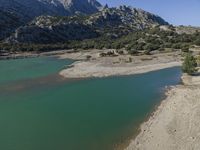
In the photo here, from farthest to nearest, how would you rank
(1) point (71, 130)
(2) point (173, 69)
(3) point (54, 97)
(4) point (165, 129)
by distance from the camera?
(2) point (173, 69) → (3) point (54, 97) → (1) point (71, 130) → (4) point (165, 129)

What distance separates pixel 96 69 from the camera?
10294cm

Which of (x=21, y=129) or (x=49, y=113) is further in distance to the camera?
(x=49, y=113)

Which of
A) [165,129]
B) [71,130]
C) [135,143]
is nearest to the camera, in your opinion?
[135,143]

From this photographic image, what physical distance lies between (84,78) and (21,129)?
137 feet

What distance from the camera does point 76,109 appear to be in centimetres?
5847

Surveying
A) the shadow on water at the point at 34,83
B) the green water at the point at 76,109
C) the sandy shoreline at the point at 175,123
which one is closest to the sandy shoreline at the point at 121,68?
the shadow on water at the point at 34,83

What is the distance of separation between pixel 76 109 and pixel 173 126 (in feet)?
63.3

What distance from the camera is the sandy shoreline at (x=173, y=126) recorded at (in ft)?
126

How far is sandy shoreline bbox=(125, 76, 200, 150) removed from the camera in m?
38.5

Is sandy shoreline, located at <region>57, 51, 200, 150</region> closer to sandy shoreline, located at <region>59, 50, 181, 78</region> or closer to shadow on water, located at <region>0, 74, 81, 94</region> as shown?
sandy shoreline, located at <region>59, 50, 181, 78</region>

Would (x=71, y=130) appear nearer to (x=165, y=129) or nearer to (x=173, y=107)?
(x=165, y=129)

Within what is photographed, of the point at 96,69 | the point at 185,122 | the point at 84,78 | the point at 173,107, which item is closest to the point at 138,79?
the point at 84,78

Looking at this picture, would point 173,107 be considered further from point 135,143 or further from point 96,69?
point 96,69

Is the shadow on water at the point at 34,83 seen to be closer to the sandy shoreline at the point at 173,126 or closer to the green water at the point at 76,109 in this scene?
the green water at the point at 76,109
